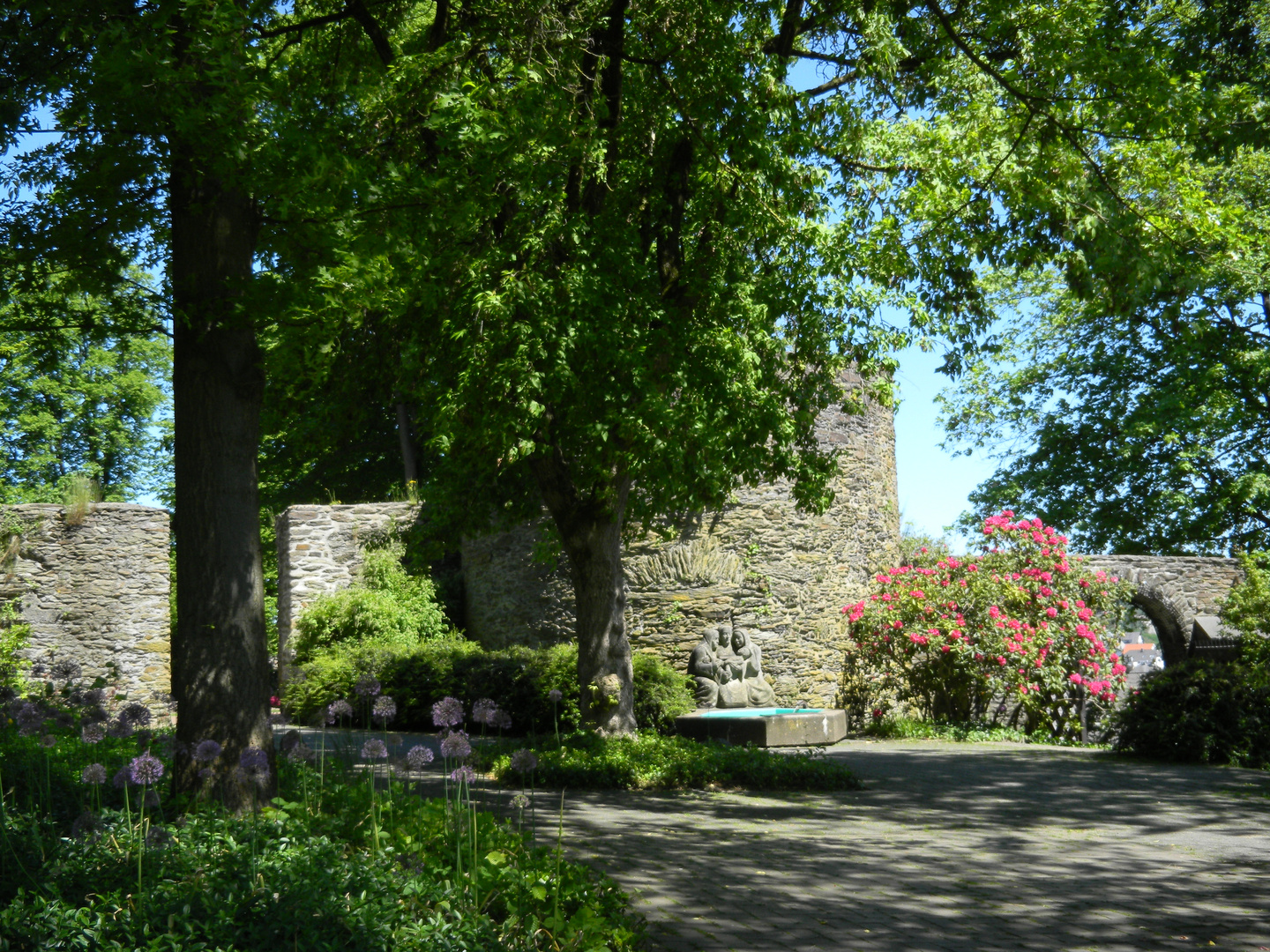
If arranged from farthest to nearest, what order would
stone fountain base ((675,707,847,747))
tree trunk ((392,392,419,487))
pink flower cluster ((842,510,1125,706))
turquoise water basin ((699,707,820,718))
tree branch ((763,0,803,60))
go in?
tree trunk ((392,392,419,487))
pink flower cluster ((842,510,1125,706))
turquoise water basin ((699,707,820,718))
stone fountain base ((675,707,847,747))
tree branch ((763,0,803,60))

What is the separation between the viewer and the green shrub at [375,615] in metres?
15.8

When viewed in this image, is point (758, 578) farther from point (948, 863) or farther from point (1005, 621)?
point (948, 863)

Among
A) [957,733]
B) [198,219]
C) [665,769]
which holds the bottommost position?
[957,733]

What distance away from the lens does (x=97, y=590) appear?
42.3 ft

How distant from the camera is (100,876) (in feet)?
12.7

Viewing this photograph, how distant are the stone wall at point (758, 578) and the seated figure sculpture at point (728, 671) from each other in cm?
28

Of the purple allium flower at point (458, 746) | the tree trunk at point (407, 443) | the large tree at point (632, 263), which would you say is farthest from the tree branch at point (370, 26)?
the tree trunk at point (407, 443)

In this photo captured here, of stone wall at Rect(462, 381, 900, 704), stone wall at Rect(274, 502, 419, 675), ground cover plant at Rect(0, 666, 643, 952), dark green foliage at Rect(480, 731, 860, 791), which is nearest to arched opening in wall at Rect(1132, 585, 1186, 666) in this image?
stone wall at Rect(462, 381, 900, 704)

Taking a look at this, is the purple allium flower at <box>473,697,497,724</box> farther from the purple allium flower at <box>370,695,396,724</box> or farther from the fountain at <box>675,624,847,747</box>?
the fountain at <box>675,624,847,747</box>

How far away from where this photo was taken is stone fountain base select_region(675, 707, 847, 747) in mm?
11992

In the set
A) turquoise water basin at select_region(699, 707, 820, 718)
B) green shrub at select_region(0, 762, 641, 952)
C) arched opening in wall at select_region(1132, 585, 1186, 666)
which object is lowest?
turquoise water basin at select_region(699, 707, 820, 718)

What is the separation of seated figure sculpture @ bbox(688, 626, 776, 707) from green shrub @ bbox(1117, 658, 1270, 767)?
173 inches

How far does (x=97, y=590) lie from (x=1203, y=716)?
1280cm

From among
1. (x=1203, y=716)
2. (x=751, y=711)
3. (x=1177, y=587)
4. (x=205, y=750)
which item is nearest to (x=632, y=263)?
(x=205, y=750)
